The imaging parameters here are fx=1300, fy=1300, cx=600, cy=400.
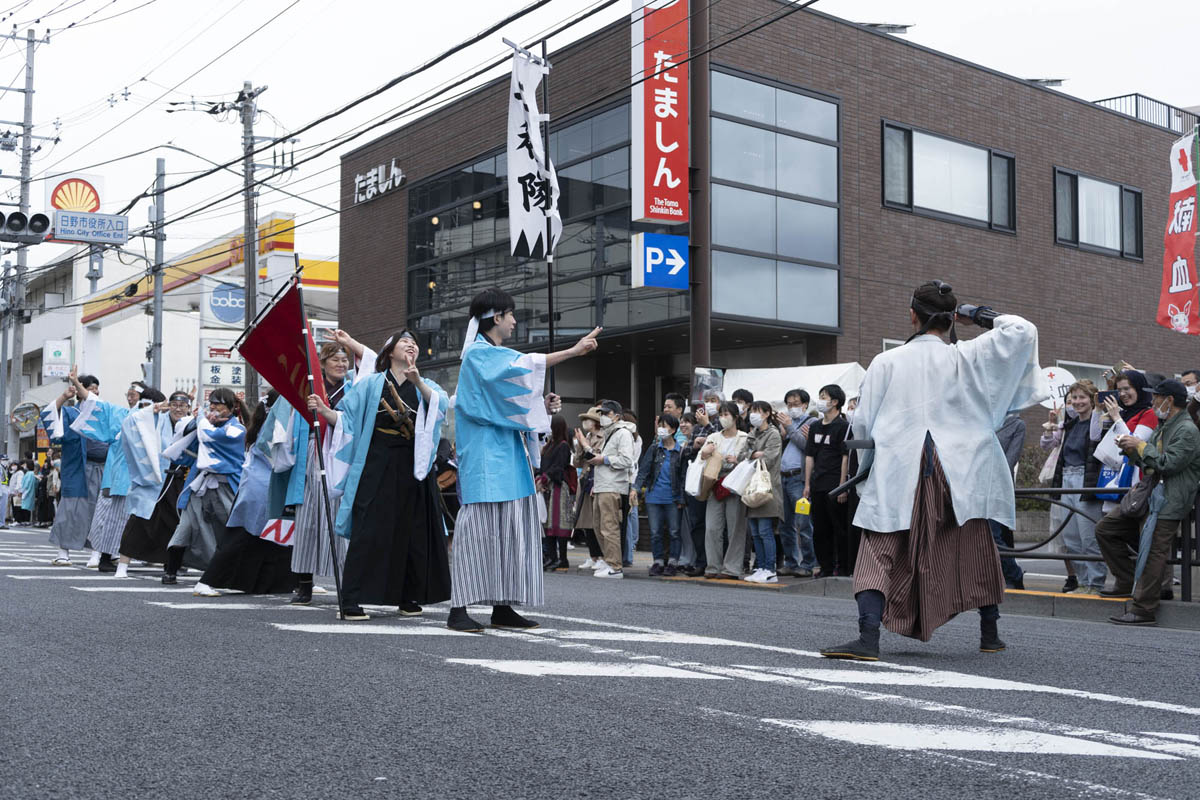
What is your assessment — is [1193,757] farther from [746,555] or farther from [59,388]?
[59,388]

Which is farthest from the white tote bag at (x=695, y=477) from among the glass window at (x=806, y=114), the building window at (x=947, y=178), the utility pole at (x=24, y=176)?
the utility pole at (x=24, y=176)

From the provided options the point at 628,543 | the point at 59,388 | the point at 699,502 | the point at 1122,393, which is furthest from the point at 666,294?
the point at 59,388

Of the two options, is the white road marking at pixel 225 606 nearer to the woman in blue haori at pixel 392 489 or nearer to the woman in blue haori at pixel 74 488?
the woman in blue haori at pixel 392 489

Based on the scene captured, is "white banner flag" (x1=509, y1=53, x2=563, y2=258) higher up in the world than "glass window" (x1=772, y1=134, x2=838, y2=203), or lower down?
lower down

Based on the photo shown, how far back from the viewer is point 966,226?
80.2 feet

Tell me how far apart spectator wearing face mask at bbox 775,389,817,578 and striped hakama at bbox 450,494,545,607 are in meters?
6.42

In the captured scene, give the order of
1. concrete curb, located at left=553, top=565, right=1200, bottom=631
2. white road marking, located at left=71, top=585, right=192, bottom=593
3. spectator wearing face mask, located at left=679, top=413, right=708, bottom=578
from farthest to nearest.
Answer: spectator wearing face mask, located at left=679, top=413, right=708, bottom=578 < white road marking, located at left=71, top=585, right=192, bottom=593 < concrete curb, located at left=553, top=565, right=1200, bottom=631

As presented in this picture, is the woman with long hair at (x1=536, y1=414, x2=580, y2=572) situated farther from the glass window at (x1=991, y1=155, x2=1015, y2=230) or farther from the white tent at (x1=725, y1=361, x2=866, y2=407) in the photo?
the glass window at (x1=991, y1=155, x2=1015, y2=230)

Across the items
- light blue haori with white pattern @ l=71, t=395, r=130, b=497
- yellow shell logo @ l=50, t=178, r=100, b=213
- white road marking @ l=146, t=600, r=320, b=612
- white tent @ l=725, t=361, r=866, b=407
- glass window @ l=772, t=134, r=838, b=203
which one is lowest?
white road marking @ l=146, t=600, r=320, b=612

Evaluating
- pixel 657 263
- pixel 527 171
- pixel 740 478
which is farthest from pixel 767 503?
pixel 657 263

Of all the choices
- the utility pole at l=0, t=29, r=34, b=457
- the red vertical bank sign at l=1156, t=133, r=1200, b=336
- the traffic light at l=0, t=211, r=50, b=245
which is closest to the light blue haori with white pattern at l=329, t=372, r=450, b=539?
the red vertical bank sign at l=1156, t=133, r=1200, b=336

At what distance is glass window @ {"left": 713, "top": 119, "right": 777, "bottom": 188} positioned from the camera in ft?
69.1

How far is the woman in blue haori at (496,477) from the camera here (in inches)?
283

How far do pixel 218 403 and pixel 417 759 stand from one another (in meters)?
7.46
